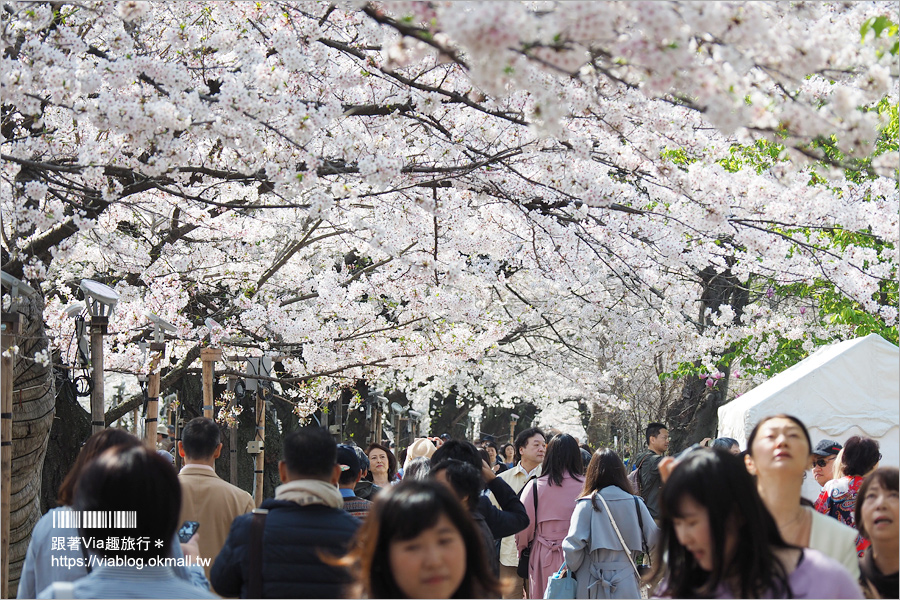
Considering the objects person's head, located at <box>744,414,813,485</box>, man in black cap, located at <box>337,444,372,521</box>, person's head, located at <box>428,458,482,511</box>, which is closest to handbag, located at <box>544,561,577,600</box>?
person's head, located at <box>428,458,482,511</box>

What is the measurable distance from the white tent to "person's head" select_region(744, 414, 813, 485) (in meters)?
6.26

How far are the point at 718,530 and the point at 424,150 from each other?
18.0 feet

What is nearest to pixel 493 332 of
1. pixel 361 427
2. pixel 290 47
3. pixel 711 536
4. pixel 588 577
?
pixel 588 577

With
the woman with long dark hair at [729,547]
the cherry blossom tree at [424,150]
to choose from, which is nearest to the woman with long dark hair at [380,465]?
the cherry blossom tree at [424,150]

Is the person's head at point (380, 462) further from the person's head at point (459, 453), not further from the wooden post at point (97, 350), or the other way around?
the wooden post at point (97, 350)

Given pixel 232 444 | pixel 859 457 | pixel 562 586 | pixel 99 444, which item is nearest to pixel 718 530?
pixel 99 444

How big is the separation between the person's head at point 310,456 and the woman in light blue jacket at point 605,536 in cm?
266

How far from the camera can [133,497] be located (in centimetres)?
295

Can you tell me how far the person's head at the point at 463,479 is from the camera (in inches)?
201

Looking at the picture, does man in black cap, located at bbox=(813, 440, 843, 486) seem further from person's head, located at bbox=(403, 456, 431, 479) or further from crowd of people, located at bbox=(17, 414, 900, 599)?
person's head, located at bbox=(403, 456, 431, 479)

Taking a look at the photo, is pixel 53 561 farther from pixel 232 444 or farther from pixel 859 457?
pixel 232 444

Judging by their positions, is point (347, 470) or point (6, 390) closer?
point (347, 470)

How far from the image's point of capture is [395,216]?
8.48 metres

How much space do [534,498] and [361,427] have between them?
1718 centimetres
